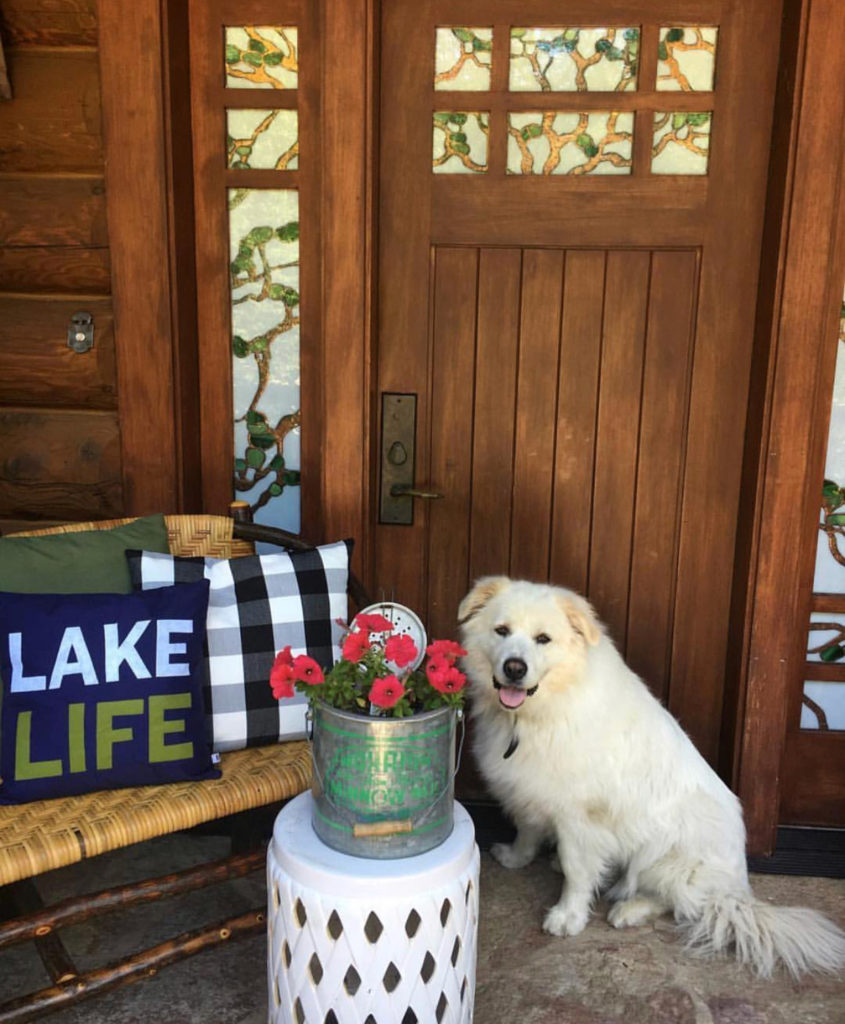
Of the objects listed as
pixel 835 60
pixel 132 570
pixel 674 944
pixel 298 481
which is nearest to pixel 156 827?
pixel 132 570

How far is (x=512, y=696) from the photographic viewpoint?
2.00 metres

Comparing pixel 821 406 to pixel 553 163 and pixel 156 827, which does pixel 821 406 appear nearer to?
pixel 553 163

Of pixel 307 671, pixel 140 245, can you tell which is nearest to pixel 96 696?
pixel 307 671

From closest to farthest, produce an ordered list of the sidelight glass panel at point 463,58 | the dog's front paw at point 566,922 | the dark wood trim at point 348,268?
the dog's front paw at point 566,922, the dark wood trim at point 348,268, the sidelight glass panel at point 463,58

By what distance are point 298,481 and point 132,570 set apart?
2.31 ft

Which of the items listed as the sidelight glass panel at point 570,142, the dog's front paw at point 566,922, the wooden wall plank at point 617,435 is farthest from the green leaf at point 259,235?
the dog's front paw at point 566,922

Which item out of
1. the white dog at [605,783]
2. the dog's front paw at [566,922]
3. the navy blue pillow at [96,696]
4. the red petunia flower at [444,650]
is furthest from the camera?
the dog's front paw at [566,922]

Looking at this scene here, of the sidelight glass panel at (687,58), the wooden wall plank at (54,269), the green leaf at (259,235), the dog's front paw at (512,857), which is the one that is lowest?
the dog's front paw at (512,857)

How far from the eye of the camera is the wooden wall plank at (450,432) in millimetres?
2500

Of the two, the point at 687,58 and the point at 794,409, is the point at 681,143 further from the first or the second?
the point at 794,409

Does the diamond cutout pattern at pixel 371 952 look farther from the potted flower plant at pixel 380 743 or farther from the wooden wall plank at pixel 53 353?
the wooden wall plank at pixel 53 353

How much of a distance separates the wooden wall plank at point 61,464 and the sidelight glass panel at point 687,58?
1940mm

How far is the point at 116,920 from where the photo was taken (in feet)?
7.22

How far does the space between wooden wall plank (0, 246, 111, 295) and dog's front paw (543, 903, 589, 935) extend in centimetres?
221
